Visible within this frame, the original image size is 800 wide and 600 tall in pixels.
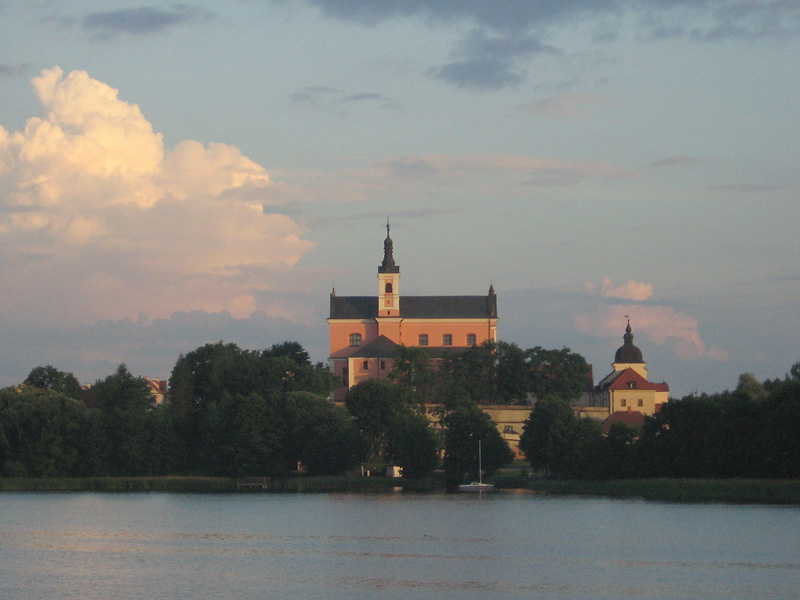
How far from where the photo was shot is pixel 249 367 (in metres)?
87.5

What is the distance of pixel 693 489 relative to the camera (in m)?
57.2

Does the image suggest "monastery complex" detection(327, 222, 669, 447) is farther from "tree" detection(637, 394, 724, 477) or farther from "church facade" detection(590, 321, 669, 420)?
"tree" detection(637, 394, 724, 477)

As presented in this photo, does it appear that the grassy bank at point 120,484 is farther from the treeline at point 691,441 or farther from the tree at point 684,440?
the tree at point 684,440

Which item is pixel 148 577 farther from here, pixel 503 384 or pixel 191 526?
pixel 503 384

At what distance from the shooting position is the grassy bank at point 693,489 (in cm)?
5478

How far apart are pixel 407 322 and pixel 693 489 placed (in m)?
56.3

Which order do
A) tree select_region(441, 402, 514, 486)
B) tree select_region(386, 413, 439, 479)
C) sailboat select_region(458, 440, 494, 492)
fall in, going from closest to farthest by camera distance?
sailboat select_region(458, 440, 494, 492), tree select_region(441, 402, 514, 486), tree select_region(386, 413, 439, 479)

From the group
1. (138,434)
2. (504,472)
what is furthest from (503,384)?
(138,434)

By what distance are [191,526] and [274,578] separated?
16.0m

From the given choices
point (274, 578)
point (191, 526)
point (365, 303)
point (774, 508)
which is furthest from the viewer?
point (365, 303)

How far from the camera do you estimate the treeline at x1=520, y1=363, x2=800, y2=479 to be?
5616 centimetres

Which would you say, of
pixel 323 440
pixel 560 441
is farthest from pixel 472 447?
pixel 323 440

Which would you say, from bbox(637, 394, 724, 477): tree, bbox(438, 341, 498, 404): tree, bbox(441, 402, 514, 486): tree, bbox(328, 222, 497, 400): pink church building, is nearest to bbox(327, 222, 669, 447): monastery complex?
bbox(328, 222, 497, 400): pink church building

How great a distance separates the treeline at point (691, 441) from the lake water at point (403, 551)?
3.95 meters
